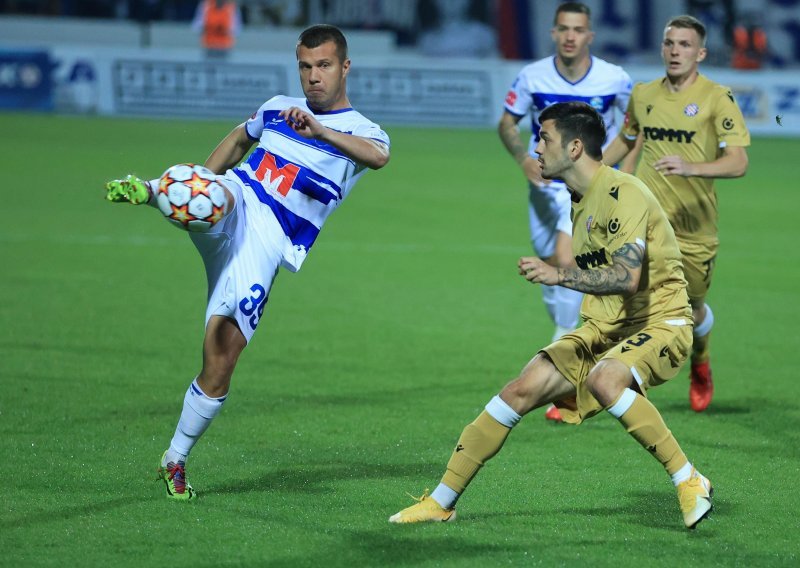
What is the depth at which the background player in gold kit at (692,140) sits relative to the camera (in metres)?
7.60

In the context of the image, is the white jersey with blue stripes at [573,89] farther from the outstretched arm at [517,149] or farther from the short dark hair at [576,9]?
the short dark hair at [576,9]

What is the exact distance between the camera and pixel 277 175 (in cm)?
595

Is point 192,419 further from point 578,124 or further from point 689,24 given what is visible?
point 689,24

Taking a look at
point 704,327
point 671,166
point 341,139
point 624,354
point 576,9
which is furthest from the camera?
point 576,9

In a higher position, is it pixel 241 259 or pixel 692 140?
pixel 692 140

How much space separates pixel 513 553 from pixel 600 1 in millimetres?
34161

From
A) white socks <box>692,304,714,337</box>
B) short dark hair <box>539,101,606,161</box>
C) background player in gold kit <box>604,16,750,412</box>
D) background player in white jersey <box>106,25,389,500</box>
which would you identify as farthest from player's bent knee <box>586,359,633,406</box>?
white socks <box>692,304,714,337</box>

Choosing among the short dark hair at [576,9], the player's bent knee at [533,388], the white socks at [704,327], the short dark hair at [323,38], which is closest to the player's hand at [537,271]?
the player's bent knee at [533,388]

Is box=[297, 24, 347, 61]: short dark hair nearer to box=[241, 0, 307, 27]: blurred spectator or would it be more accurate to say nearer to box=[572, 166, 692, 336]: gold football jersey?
box=[572, 166, 692, 336]: gold football jersey

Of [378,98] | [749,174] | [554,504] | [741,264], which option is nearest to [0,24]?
[378,98]

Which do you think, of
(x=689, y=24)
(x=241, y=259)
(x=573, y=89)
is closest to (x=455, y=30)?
(x=573, y=89)

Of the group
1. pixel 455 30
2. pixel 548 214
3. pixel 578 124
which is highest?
pixel 578 124

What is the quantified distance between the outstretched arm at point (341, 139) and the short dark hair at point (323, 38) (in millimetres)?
423

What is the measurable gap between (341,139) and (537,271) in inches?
47.2
